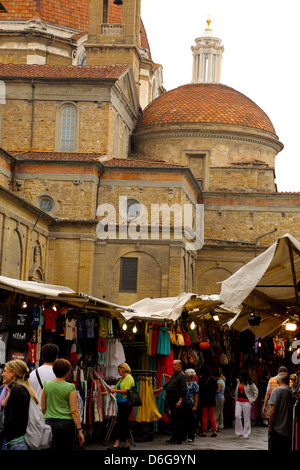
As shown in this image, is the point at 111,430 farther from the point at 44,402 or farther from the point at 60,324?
the point at 44,402

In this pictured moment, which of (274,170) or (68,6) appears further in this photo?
(68,6)

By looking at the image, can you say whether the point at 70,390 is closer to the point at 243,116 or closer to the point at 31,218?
the point at 31,218

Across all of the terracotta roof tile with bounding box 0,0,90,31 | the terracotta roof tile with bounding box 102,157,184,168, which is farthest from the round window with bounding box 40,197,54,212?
the terracotta roof tile with bounding box 0,0,90,31

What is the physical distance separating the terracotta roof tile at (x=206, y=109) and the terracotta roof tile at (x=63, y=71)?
5279 mm

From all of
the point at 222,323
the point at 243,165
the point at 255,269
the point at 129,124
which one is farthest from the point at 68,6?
the point at 255,269

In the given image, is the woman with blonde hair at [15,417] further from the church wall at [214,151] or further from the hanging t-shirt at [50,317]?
the church wall at [214,151]

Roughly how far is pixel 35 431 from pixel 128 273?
29.6m

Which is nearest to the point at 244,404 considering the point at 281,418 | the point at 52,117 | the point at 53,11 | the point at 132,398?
the point at 132,398

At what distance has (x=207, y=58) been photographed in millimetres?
53188

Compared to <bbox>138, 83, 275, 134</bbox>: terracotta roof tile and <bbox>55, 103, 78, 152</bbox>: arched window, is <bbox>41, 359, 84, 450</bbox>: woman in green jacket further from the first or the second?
<bbox>138, 83, 275, 134</bbox>: terracotta roof tile

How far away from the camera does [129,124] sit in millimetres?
45562

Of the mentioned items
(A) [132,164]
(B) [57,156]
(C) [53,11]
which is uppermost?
(C) [53,11]

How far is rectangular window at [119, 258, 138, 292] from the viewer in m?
38.4

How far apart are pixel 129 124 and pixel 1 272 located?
1574cm
